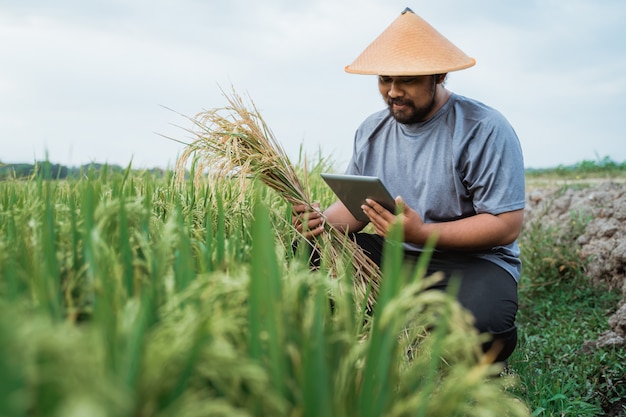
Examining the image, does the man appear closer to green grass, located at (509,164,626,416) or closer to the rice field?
green grass, located at (509,164,626,416)

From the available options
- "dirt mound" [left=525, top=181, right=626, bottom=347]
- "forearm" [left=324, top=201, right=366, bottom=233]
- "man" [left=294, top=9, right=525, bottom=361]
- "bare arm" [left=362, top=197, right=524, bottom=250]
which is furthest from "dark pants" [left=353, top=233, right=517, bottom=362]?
"dirt mound" [left=525, top=181, right=626, bottom=347]

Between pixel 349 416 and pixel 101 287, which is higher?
pixel 101 287

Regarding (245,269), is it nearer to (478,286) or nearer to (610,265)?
(478,286)

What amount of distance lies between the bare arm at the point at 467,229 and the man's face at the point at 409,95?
0.60 m

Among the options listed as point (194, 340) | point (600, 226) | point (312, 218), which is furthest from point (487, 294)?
point (600, 226)

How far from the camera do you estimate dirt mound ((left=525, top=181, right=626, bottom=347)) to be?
4145 millimetres

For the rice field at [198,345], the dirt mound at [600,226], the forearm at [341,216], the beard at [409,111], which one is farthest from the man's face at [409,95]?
the rice field at [198,345]

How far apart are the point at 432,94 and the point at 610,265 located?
234 centimetres

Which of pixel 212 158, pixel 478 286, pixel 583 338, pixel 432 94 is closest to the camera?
pixel 212 158

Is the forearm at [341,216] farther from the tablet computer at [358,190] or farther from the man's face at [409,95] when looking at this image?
the man's face at [409,95]

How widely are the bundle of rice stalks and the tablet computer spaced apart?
0.50 ft

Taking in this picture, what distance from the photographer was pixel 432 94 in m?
3.23

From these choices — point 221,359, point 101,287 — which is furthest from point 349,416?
point 101,287

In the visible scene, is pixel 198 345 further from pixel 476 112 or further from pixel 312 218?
pixel 476 112
